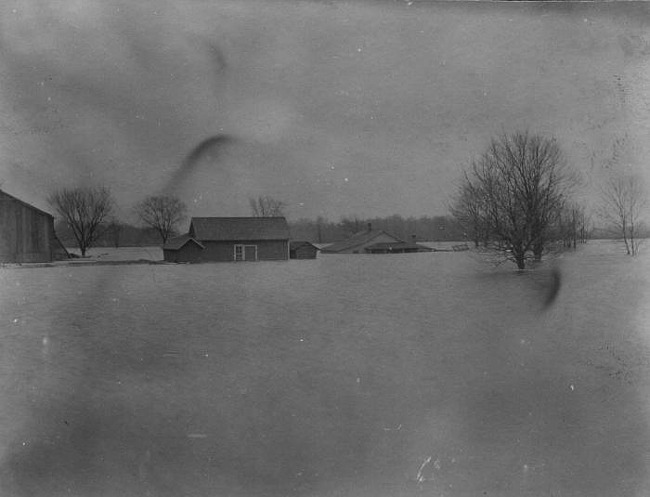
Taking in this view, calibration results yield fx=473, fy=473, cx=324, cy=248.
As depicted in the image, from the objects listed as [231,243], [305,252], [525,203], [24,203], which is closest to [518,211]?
[525,203]

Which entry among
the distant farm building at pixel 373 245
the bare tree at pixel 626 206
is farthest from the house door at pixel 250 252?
the bare tree at pixel 626 206

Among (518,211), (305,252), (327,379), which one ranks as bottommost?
(327,379)

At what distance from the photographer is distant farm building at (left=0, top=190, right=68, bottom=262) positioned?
Result: 58.0 inches

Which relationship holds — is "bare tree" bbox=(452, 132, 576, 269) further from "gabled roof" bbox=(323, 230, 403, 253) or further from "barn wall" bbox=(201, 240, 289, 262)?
"barn wall" bbox=(201, 240, 289, 262)

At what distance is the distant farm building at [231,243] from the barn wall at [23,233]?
0.37 metres

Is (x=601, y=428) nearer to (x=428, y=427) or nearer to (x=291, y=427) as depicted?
(x=428, y=427)

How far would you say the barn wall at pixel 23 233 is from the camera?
1474mm

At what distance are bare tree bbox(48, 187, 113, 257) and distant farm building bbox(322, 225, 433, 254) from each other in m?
0.71

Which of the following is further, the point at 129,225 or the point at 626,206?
the point at 626,206

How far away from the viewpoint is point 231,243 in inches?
59.2

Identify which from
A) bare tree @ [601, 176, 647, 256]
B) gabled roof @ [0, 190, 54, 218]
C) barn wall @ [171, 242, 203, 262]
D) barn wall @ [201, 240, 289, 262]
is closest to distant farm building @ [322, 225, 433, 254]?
barn wall @ [201, 240, 289, 262]

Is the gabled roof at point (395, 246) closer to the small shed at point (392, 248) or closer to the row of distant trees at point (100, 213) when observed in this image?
the small shed at point (392, 248)

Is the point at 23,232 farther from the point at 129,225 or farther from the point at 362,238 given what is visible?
the point at 362,238

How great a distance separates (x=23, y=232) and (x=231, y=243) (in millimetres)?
647
